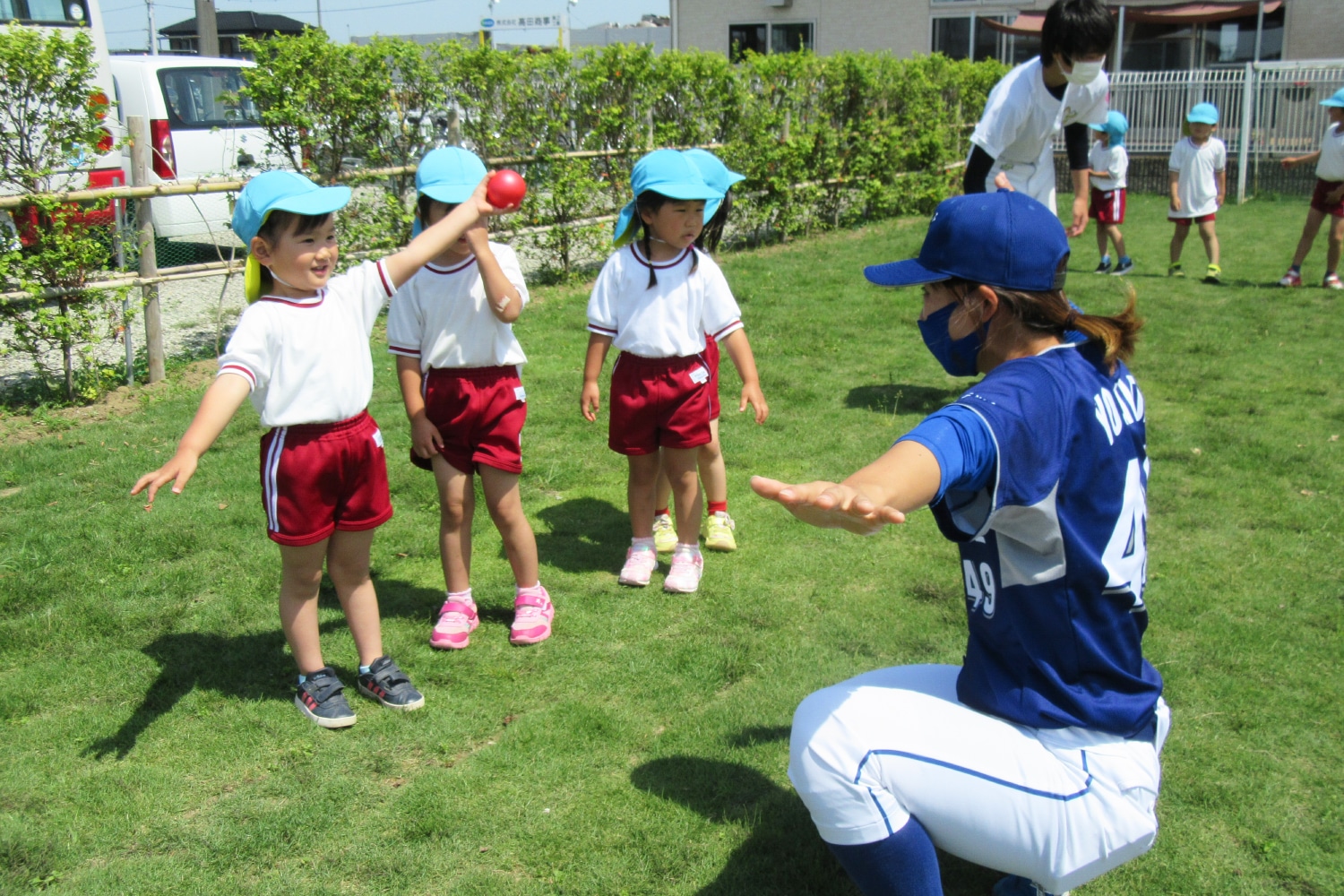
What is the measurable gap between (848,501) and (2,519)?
4.74 metres

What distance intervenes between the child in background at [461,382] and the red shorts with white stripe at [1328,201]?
30.4 feet

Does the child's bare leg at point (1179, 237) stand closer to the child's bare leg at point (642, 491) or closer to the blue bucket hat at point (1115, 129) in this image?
the blue bucket hat at point (1115, 129)

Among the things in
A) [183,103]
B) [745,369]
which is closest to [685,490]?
[745,369]

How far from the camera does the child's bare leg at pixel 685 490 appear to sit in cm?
452

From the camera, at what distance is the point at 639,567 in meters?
4.53

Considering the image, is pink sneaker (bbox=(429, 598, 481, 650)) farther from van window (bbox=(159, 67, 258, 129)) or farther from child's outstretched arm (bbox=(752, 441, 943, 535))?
van window (bbox=(159, 67, 258, 129))

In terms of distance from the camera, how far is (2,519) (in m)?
5.02

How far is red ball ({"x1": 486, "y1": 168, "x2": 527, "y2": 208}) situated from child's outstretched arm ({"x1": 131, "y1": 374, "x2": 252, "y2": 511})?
3.24 feet

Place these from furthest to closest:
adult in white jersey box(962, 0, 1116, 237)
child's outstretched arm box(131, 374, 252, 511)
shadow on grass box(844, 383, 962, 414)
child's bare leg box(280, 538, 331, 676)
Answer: shadow on grass box(844, 383, 962, 414), adult in white jersey box(962, 0, 1116, 237), child's bare leg box(280, 538, 331, 676), child's outstretched arm box(131, 374, 252, 511)

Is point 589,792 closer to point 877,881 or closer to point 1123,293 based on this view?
point 877,881

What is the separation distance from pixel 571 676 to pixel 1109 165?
9740 millimetres

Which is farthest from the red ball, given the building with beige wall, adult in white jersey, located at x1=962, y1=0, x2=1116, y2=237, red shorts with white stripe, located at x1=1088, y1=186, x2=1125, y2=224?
the building with beige wall

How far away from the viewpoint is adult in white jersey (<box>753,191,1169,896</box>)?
81.4 inches

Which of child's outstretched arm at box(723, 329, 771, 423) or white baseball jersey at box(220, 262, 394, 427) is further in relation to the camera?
child's outstretched arm at box(723, 329, 771, 423)
